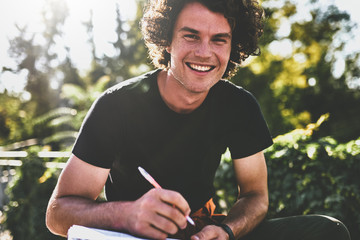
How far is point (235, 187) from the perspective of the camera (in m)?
3.24

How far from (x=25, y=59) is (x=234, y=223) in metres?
24.4

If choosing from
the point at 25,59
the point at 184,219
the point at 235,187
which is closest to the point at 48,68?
the point at 25,59

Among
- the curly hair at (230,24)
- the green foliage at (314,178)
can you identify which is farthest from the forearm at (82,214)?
the green foliage at (314,178)

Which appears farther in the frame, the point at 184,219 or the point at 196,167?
the point at 196,167

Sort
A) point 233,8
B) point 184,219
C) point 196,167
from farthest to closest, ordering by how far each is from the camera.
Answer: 1. point 233,8
2. point 196,167
3. point 184,219

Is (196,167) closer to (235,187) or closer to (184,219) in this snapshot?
(184,219)

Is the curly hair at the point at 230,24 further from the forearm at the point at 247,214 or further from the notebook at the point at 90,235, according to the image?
the notebook at the point at 90,235

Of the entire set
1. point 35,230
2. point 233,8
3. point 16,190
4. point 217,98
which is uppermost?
point 233,8

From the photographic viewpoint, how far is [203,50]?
193 centimetres

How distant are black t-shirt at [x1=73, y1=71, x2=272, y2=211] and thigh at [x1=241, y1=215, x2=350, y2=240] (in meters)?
0.40

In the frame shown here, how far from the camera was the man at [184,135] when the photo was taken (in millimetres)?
1674

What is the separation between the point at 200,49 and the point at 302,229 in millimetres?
1231

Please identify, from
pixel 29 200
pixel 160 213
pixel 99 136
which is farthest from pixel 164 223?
pixel 29 200

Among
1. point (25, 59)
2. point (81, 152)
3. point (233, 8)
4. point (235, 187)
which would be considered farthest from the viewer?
point (25, 59)
